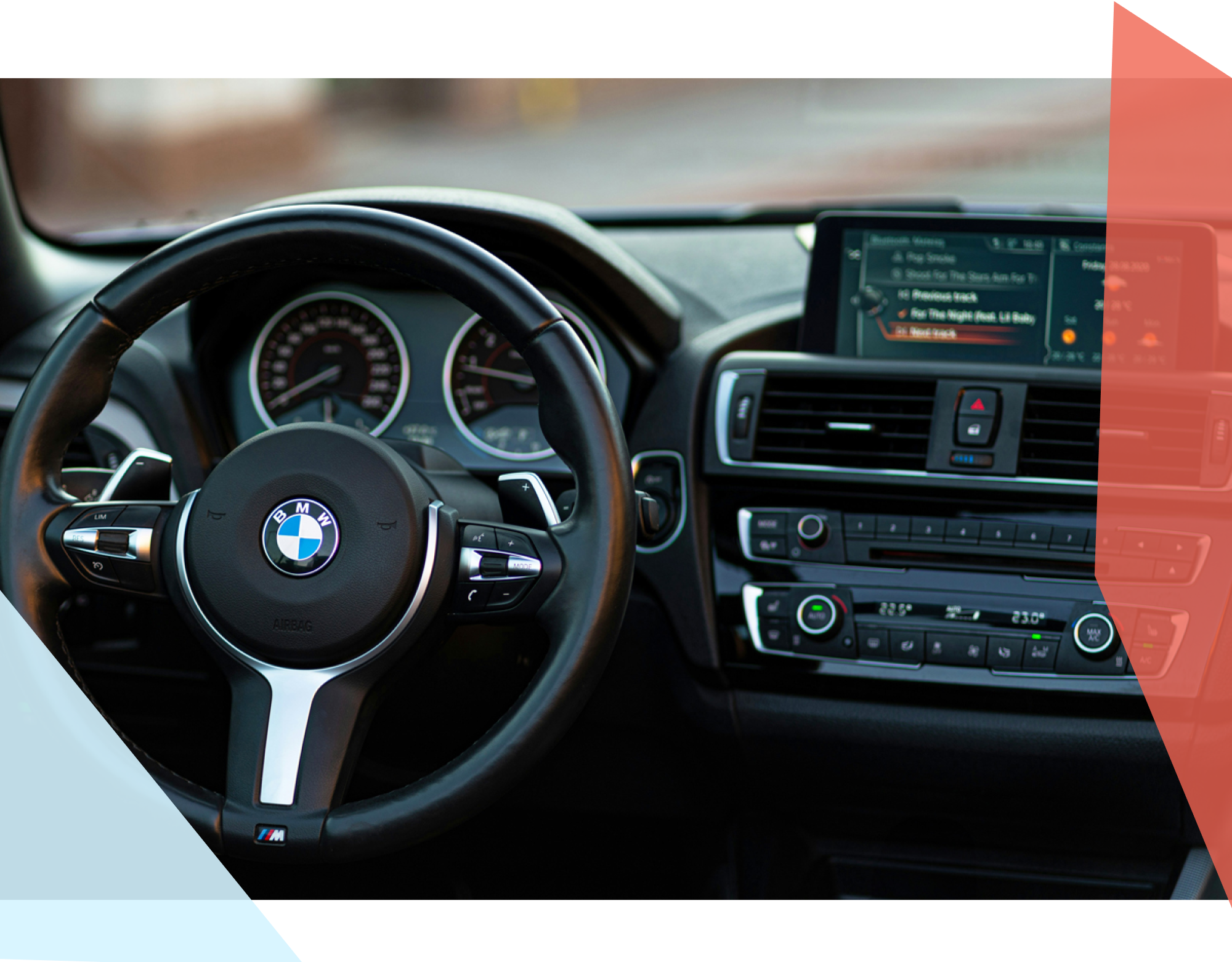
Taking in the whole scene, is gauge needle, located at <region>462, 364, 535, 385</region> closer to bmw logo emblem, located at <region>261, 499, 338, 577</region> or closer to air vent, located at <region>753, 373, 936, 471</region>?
air vent, located at <region>753, 373, 936, 471</region>

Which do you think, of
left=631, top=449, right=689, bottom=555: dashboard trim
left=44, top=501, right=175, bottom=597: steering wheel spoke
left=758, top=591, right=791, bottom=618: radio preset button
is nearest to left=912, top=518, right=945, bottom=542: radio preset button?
left=758, top=591, right=791, bottom=618: radio preset button

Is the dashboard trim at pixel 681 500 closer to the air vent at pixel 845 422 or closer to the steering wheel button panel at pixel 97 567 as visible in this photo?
the air vent at pixel 845 422

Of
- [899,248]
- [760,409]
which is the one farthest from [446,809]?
[899,248]

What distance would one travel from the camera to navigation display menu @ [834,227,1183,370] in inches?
65.4

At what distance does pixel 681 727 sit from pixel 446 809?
81cm

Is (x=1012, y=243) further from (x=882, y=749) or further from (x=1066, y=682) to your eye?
(x=882, y=749)

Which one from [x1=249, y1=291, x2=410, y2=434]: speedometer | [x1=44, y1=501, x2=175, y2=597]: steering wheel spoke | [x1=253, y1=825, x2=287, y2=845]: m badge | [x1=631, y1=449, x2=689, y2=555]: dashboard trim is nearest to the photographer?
[x1=253, y1=825, x2=287, y2=845]: m badge

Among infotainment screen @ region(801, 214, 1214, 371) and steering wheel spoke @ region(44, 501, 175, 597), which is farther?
infotainment screen @ region(801, 214, 1214, 371)

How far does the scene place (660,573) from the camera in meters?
1.74

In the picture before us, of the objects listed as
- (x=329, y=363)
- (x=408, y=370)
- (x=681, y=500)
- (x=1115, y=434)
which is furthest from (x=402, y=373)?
(x=1115, y=434)

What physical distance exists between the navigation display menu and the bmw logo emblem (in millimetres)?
925

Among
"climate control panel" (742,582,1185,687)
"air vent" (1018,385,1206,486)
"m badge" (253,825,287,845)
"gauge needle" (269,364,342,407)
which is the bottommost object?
"m badge" (253,825,287,845)

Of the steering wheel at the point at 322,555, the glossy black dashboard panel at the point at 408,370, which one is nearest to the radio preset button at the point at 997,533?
the glossy black dashboard panel at the point at 408,370

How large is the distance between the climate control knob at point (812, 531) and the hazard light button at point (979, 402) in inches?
10.5
